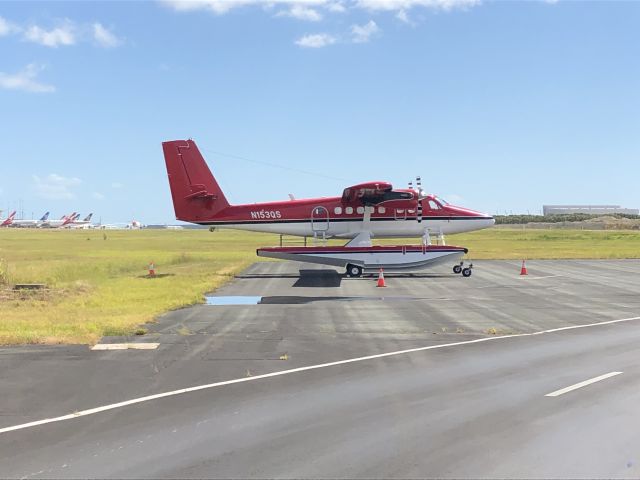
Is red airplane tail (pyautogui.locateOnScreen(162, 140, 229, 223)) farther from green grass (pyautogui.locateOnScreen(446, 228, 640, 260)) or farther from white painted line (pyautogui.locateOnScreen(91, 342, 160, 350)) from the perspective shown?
green grass (pyautogui.locateOnScreen(446, 228, 640, 260))

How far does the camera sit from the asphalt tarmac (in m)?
5.22

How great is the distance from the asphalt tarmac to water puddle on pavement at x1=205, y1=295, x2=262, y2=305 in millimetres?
2914

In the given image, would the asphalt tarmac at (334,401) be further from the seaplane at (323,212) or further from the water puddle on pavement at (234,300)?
the seaplane at (323,212)

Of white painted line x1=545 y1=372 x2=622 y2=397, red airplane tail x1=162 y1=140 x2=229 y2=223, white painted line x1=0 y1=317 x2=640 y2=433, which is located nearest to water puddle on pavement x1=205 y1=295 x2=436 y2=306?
white painted line x1=0 y1=317 x2=640 y2=433

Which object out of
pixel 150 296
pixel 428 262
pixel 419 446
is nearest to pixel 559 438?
pixel 419 446

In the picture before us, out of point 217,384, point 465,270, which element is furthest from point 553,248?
point 217,384

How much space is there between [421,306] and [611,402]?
974 centimetres

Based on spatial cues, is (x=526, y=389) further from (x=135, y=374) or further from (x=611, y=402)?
(x=135, y=374)

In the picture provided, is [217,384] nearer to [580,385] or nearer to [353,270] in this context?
[580,385]

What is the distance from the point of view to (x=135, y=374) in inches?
338

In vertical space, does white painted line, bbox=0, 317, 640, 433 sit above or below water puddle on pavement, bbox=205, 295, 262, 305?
above

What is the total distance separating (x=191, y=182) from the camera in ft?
95.1

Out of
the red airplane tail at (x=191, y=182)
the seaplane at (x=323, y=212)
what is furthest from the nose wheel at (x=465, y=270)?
the red airplane tail at (x=191, y=182)

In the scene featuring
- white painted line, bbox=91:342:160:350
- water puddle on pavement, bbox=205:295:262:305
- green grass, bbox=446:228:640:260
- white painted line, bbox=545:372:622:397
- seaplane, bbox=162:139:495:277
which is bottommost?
green grass, bbox=446:228:640:260
